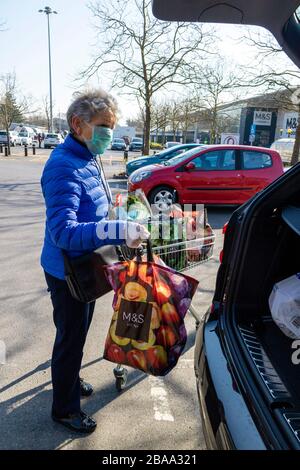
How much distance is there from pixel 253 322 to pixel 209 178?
7.12 m

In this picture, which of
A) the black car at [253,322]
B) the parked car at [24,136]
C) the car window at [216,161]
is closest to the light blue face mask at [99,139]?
the black car at [253,322]

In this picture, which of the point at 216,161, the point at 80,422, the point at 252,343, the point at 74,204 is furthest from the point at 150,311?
the point at 216,161

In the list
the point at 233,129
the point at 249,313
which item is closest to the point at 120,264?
the point at 249,313

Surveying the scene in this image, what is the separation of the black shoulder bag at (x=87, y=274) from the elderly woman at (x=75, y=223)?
0.16ft

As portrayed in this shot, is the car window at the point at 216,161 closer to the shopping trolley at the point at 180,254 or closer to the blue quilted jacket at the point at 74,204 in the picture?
the shopping trolley at the point at 180,254

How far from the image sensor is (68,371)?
2.20m

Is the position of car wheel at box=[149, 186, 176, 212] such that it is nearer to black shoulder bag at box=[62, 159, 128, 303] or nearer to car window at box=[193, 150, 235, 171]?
car window at box=[193, 150, 235, 171]

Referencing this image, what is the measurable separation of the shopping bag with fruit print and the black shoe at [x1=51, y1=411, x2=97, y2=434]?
1.90 feet

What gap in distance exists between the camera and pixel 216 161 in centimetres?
896

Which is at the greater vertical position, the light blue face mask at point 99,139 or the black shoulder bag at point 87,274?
the light blue face mask at point 99,139

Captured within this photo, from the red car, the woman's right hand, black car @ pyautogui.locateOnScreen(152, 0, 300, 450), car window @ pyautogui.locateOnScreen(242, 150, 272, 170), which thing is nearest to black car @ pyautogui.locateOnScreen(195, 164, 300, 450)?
black car @ pyautogui.locateOnScreen(152, 0, 300, 450)

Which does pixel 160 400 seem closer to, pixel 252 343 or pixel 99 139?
pixel 252 343

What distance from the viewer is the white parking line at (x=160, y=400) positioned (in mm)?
2416
